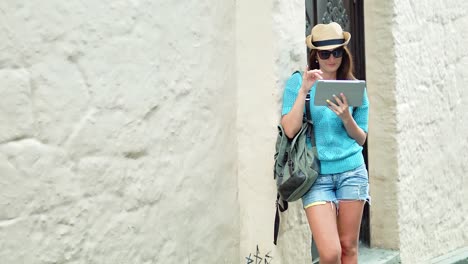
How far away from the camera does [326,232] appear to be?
12.7 feet

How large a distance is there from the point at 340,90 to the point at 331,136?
0.30 meters

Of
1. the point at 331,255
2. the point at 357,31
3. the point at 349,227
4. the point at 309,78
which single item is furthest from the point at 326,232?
the point at 357,31

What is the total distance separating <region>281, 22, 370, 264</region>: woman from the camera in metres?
3.91

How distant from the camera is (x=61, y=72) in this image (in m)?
3.16

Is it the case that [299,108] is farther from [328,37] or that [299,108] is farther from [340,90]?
[328,37]

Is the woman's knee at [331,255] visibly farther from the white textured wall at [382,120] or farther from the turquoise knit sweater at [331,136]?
the white textured wall at [382,120]

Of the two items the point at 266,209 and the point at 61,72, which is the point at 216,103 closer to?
the point at 266,209

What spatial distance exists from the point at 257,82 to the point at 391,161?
1870 mm

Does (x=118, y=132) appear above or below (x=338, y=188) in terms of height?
above

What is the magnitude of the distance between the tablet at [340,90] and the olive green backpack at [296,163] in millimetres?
187

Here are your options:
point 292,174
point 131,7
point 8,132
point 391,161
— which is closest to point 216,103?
point 292,174

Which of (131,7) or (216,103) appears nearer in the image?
(131,7)

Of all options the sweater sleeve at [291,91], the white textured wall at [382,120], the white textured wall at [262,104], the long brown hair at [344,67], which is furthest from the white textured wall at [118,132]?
the white textured wall at [382,120]

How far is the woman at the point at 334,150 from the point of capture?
3.91 meters
